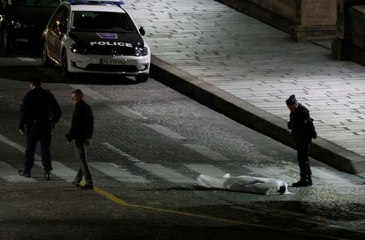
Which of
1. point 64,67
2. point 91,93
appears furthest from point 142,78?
point 91,93

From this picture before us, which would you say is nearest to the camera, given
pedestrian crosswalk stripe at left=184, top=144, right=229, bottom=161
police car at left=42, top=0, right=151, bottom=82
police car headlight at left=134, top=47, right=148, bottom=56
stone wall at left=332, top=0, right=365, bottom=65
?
pedestrian crosswalk stripe at left=184, top=144, right=229, bottom=161

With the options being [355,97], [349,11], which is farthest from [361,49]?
[355,97]

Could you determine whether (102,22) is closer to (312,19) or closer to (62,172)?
(312,19)

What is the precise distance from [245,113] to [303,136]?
4.78 metres

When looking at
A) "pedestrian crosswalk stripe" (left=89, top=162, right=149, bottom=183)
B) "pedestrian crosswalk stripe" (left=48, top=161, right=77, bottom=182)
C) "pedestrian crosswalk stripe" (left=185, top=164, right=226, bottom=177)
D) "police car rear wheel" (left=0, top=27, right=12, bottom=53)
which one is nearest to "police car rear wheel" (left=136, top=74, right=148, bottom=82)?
"police car rear wheel" (left=0, top=27, right=12, bottom=53)

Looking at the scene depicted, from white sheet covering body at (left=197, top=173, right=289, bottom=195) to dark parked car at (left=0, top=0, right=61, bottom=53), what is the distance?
13171 millimetres

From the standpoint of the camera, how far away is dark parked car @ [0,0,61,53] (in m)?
32.6

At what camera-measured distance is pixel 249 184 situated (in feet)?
65.2

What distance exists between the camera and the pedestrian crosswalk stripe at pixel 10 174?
20062 millimetres

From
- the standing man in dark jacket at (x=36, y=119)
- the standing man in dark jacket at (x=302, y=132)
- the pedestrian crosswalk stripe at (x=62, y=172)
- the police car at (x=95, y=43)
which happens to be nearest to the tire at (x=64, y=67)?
the police car at (x=95, y=43)

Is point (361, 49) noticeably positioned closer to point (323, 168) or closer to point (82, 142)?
point (323, 168)

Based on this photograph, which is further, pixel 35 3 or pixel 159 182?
pixel 35 3

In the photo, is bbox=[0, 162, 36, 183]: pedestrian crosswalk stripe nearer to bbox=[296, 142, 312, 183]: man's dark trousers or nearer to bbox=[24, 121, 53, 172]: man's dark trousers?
bbox=[24, 121, 53, 172]: man's dark trousers

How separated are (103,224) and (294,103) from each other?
192 inches
